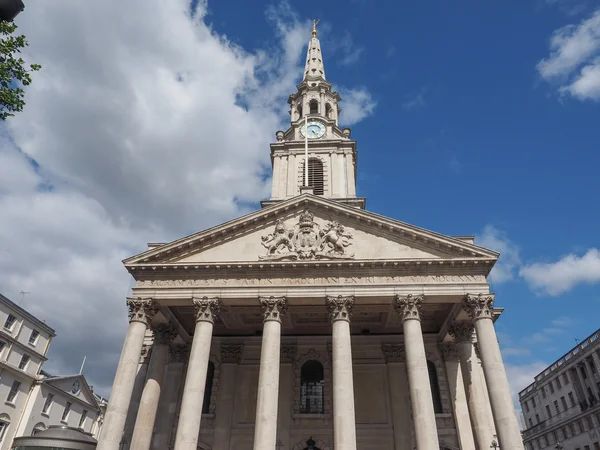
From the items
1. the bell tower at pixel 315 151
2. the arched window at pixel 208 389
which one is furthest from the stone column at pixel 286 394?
the bell tower at pixel 315 151

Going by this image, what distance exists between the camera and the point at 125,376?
2222 cm

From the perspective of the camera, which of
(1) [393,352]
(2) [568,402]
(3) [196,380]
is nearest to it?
(3) [196,380]

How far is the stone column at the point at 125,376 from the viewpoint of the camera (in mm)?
20750

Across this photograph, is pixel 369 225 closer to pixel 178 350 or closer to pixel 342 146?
pixel 178 350

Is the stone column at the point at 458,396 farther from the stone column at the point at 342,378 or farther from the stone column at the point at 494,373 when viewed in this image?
the stone column at the point at 342,378

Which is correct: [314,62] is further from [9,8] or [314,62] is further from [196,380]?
[9,8]

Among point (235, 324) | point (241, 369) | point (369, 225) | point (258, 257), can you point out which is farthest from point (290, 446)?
point (369, 225)

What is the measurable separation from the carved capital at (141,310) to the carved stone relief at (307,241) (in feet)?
21.6

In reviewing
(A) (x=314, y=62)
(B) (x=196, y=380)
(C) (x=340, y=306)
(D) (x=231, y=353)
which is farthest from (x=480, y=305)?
(A) (x=314, y=62)

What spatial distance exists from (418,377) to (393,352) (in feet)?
25.3

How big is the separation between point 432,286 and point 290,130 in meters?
27.0

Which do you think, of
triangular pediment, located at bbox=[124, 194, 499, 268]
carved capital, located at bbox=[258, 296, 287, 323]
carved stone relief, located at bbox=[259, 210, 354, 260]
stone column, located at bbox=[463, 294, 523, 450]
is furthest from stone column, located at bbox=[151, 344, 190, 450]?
stone column, located at bbox=[463, 294, 523, 450]

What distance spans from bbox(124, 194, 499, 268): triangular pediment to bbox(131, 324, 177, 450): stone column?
4.67m

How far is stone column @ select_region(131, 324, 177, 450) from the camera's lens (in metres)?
23.0
